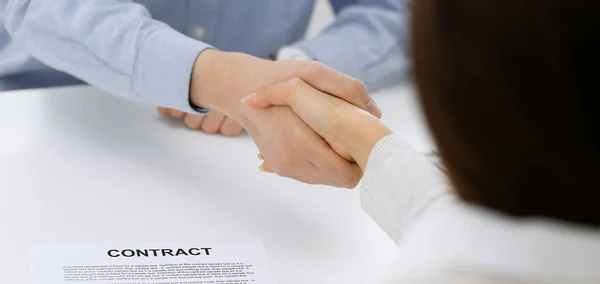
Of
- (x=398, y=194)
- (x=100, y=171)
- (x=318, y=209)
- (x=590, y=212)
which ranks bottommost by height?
(x=590, y=212)

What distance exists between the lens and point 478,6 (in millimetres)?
428

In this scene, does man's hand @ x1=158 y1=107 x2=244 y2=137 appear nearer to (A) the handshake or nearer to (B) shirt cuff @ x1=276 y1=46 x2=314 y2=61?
(A) the handshake

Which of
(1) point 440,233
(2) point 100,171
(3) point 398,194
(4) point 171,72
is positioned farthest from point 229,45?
(1) point 440,233

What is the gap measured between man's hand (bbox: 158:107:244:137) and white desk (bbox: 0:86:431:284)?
0.01 metres

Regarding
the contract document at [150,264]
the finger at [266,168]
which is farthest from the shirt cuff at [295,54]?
the contract document at [150,264]

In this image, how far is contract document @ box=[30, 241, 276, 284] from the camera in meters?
0.84

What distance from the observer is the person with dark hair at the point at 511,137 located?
41 centimetres

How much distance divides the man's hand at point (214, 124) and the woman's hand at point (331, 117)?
9 cm

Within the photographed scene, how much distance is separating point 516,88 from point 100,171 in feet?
2.31

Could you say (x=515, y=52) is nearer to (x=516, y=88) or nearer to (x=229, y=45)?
(x=516, y=88)

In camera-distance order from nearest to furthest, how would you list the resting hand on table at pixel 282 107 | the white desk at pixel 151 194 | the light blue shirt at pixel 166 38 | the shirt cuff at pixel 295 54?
the white desk at pixel 151 194 → the resting hand on table at pixel 282 107 → the light blue shirt at pixel 166 38 → the shirt cuff at pixel 295 54

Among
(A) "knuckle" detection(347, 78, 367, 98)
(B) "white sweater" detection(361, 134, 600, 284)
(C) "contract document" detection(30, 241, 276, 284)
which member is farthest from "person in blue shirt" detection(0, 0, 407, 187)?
(B) "white sweater" detection(361, 134, 600, 284)

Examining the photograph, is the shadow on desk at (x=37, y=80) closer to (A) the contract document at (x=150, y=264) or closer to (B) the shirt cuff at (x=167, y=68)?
(B) the shirt cuff at (x=167, y=68)

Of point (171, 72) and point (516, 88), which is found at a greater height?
point (171, 72)
